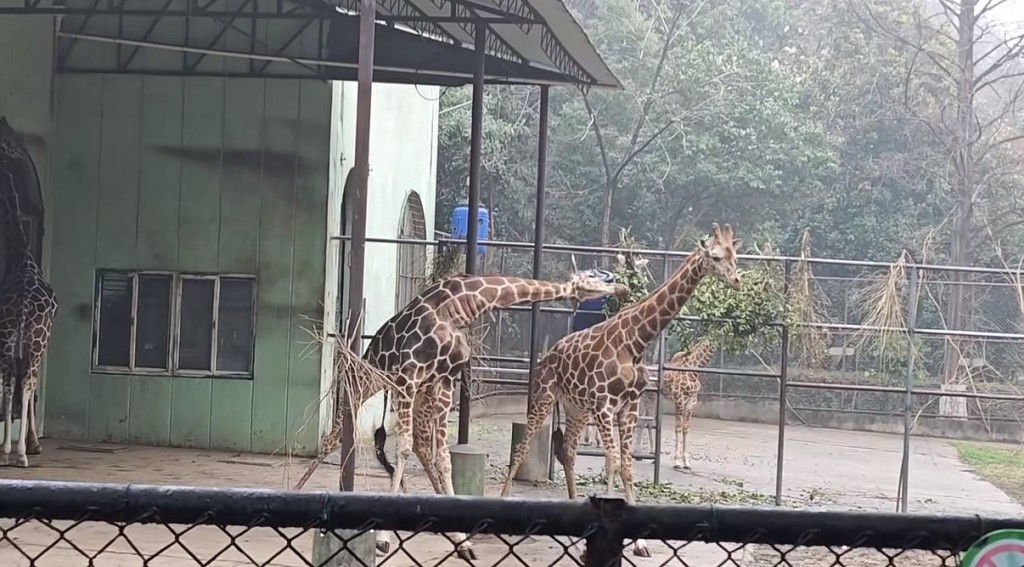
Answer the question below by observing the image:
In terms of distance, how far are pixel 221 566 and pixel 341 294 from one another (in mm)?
4964

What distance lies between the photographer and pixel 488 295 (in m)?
7.33

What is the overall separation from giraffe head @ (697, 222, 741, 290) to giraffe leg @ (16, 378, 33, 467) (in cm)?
569

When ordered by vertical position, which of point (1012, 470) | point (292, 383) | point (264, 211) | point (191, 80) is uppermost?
point (191, 80)

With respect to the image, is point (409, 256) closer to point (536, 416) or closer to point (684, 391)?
A: point (684, 391)

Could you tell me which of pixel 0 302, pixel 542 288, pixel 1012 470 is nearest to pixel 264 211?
pixel 0 302

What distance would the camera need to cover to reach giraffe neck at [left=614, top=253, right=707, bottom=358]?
7910mm

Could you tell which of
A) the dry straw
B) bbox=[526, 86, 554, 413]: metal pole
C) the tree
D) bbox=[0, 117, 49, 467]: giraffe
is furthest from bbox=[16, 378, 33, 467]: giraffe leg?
the tree

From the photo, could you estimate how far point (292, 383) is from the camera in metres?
10.5

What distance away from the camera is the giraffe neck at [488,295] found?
23.8 ft

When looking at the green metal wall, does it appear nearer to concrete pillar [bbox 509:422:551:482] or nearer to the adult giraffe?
the adult giraffe

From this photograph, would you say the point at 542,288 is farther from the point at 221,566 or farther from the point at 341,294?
the point at 341,294

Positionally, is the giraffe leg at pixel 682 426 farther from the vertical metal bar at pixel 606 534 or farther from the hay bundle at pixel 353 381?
the vertical metal bar at pixel 606 534

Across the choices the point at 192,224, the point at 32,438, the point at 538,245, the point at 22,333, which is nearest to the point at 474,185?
the point at 538,245

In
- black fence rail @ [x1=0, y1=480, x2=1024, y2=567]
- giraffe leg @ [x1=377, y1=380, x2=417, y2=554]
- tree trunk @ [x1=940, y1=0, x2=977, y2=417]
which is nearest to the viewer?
black fence rail @ [x1=0, y1=480, x2=1024, y2=567]
